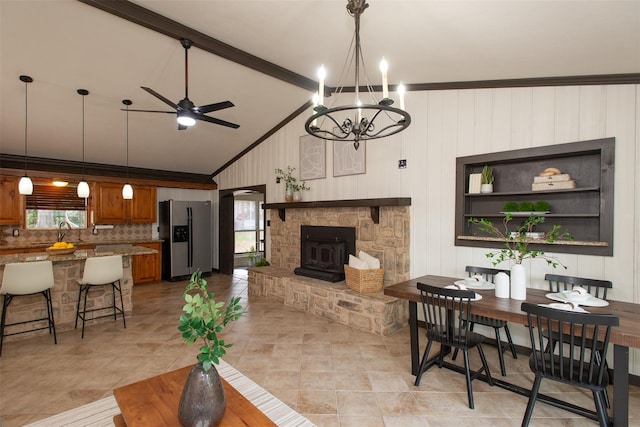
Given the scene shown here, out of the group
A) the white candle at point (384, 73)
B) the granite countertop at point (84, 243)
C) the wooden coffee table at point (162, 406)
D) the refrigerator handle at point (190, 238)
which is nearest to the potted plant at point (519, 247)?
the white candle at point (384, 73)

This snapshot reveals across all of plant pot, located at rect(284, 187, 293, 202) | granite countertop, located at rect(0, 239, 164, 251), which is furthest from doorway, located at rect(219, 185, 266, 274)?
plant pot, located at rect(284, 187, 293, 202)

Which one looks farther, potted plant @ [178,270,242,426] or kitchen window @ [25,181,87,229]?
kitchen window @ [25,181,87,229]

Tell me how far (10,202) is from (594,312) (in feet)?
25.7

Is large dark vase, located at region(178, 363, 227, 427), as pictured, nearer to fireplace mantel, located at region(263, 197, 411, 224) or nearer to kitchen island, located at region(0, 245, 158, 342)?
fireplace mantel, located at region(263, 197, 411, 224)

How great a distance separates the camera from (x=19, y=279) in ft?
10.4

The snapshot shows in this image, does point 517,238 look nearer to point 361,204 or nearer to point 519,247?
point 519,247

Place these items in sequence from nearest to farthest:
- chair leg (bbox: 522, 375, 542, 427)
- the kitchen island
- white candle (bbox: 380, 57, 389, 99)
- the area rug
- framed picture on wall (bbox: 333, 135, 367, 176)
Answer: white candle (bbox: 380, 57, 389, 99) < chair leg (bbox: 522, 375, 542, 427) < the area rug < the kitchen island < framed picture on wall (bbox: 333, 135, 367, 176)

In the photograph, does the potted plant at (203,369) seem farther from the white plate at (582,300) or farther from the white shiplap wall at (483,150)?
the white shiplap wall at (483,150)

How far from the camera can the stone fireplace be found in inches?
147

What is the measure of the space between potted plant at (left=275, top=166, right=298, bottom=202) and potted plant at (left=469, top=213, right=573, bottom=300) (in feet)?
10.2

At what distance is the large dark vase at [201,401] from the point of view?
4.65 ft

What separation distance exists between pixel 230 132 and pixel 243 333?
369 centimetres

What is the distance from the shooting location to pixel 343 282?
4.45m

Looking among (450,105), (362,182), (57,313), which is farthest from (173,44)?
(57,313)
